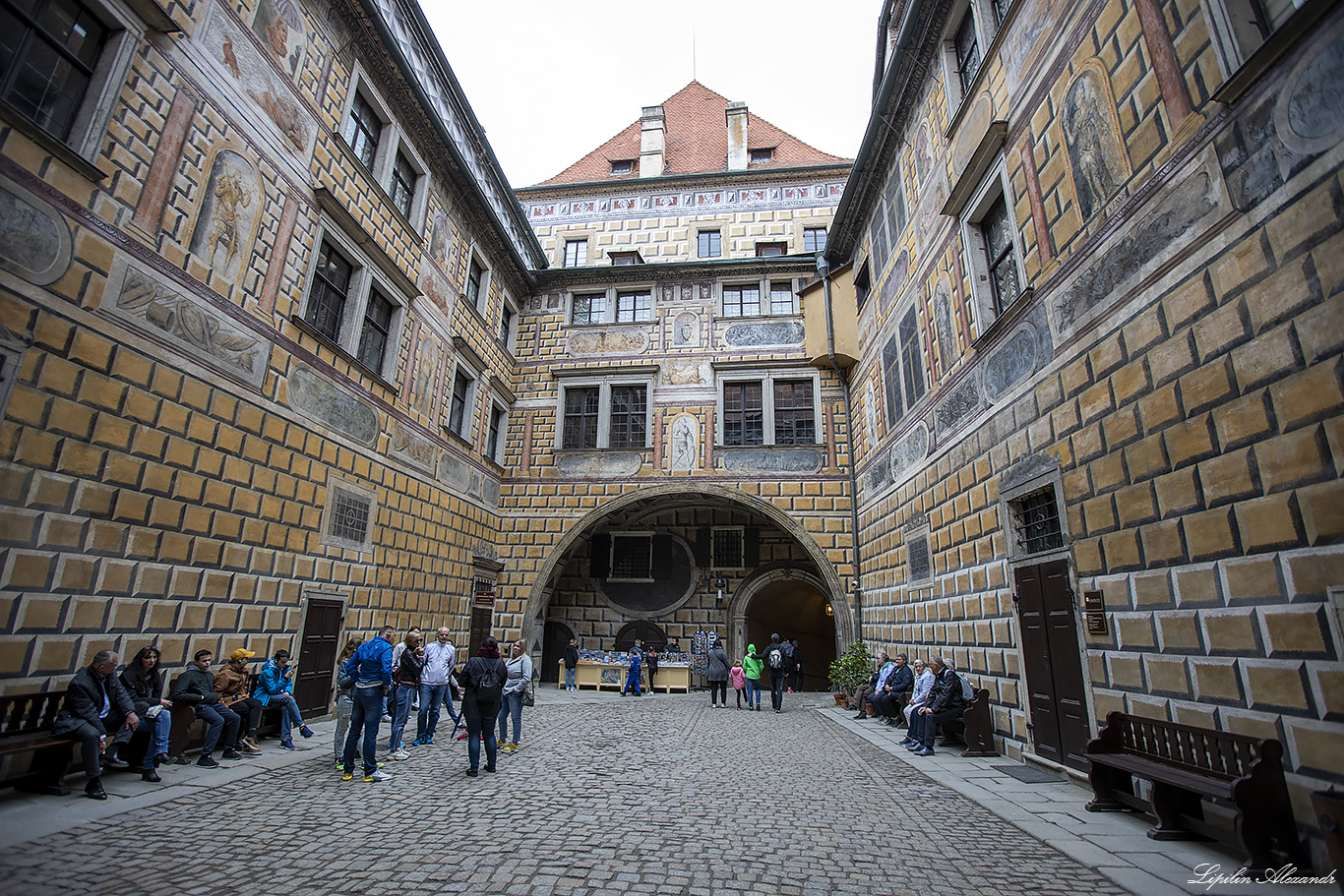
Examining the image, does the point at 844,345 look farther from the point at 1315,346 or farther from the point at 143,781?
the point at 143,781

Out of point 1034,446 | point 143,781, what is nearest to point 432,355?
point 143,781

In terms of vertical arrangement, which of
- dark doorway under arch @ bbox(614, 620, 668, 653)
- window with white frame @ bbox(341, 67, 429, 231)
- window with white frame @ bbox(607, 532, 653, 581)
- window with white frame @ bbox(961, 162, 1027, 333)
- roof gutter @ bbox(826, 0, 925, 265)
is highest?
roof gutter @ bbox(826, 0, 925, 265)

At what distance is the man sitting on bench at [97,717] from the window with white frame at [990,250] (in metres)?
9.03

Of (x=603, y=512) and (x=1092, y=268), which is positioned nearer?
(x=1092, y=268)

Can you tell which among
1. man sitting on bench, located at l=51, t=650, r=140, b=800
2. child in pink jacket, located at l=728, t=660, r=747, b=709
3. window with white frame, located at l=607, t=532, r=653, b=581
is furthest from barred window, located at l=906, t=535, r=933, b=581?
man sitting on bench, located at l=51, t=650, r=140, b=800

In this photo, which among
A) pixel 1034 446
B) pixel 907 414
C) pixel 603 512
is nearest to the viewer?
pixel 1034 446

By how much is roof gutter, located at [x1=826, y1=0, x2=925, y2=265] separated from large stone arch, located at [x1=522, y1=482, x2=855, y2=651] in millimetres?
6160

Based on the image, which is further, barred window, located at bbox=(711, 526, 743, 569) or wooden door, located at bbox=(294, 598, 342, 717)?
barred window, located at bbox=(711, 526, 743, 569)

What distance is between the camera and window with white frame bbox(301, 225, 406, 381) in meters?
9.11

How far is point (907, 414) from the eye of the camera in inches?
417

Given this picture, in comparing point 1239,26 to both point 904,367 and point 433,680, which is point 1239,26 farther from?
point 433,680

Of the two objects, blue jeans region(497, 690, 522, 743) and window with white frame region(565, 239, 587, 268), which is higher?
window with white frame region(565, 239, 587, 268)

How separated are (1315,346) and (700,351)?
505 inches

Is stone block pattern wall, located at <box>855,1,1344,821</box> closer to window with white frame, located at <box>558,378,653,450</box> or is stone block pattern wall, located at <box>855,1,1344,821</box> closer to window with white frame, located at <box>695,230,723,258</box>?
window with white frame, located at <box>558,378,653,450</box>
